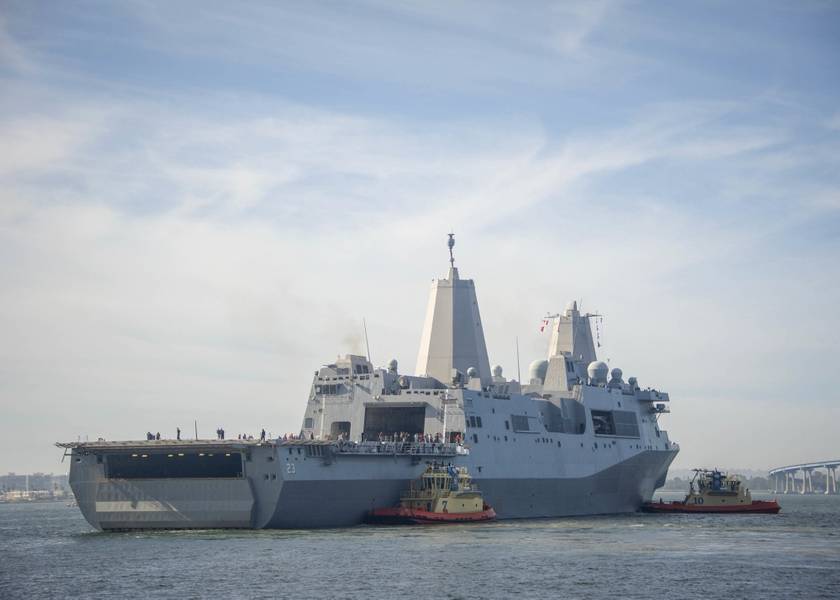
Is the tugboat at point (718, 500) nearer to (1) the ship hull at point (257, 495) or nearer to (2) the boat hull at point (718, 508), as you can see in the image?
(2) the boat hull at point (718, 508)

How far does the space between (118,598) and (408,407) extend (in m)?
25.0

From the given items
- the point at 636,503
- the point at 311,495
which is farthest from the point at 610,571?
the point at 636,503

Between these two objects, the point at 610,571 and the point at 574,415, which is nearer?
the point at 610,571

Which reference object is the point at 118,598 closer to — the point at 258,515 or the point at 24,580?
the point at 24,580

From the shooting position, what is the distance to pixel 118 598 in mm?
33125

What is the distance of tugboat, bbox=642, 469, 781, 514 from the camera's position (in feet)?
224

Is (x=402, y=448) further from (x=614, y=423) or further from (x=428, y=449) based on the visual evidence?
(x=614, y=423)

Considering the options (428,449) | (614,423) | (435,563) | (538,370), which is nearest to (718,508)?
(614,423)

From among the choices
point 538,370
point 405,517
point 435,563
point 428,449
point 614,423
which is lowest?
point 435,563

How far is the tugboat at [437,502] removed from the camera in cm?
5122

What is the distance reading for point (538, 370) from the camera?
66875 mm

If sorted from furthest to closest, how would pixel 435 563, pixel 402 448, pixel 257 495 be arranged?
pixel 402 448
pixel 257 495
pixel 435 563

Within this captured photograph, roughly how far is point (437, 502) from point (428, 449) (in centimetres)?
254

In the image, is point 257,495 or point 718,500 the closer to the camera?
point 257,495
